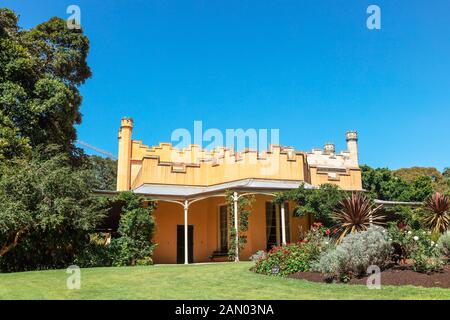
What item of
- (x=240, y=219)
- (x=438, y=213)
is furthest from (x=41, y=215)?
(x=438, y=213)

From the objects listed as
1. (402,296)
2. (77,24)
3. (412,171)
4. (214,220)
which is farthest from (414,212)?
(412,171)

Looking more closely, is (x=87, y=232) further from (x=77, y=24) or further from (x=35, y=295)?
(x=77, y=24)

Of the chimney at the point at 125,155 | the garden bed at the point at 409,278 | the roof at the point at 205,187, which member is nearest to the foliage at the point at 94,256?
the roof at the point at 205,187

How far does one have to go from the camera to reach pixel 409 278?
9.04m

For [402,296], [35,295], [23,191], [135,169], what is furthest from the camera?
[135,169]

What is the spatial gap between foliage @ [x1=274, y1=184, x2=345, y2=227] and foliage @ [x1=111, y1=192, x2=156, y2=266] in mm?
5372

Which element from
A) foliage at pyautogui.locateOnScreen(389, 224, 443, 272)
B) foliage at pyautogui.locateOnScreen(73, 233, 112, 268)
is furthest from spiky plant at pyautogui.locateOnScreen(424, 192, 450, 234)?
foliage at pyautogui.locateOnScreen(73, 233, 112, 268)

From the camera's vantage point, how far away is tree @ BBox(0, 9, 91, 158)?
59.2 ft

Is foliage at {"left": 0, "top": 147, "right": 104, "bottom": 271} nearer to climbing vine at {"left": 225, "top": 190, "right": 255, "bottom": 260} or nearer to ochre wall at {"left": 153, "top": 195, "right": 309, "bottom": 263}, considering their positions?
climbing vine at {"left": 225, "top": 190, "right": 255, "bottom": 260}

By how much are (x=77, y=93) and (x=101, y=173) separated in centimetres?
3117

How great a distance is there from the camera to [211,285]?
9.18 meters

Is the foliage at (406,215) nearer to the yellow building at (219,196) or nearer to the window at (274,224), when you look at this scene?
the yellow building at (219,196)

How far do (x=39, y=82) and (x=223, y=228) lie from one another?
33.8 feet

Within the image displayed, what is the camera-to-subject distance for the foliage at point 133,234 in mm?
16766
